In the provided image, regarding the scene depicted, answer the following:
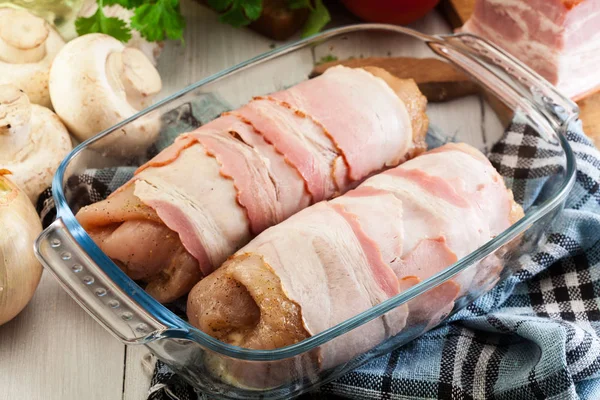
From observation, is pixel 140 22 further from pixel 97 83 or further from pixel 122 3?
pixel 97 83

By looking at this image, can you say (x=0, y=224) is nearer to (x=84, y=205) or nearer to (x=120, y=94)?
(x=84, y=205)

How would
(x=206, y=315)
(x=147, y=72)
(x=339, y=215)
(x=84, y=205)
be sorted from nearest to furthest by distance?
(x=206, y=315)
(x=339, y=215)
(x=84, y=205)
(x=147, y=72)

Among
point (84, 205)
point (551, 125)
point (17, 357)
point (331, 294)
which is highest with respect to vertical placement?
point (551, 125)

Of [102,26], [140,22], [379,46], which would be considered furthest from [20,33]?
[379,46]

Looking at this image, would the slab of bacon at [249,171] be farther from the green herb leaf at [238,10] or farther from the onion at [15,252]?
the green herb leaf at [238,10]

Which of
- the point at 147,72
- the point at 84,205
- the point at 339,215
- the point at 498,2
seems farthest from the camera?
the point at 498,2

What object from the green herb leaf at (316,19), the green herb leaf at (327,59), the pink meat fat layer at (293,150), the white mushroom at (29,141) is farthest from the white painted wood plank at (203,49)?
the pink meat fat layer at (293,150)

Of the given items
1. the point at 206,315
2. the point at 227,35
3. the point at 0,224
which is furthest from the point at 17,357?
the point at 227,35

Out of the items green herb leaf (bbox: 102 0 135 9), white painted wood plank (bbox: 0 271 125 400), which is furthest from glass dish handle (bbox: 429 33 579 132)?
white painted wood plank (bbox: 0 271 125 400)
